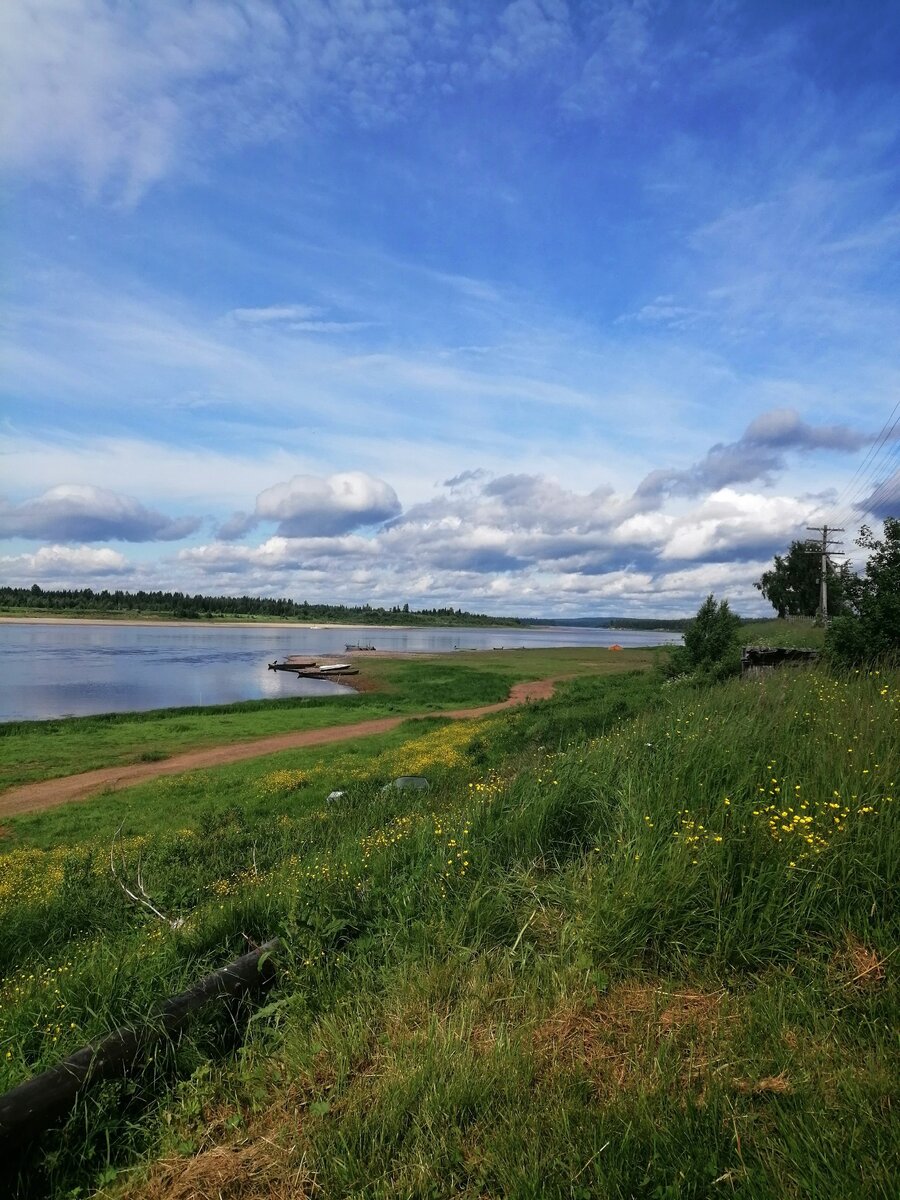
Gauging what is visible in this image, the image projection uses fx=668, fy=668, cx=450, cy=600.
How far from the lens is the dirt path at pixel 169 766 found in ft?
56.8

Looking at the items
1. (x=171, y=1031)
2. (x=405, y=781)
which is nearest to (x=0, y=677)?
(x=405, y=781)

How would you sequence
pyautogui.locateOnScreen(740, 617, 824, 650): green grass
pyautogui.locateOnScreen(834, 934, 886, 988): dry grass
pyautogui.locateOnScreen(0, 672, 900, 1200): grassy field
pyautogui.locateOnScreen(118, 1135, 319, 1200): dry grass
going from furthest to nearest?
pyautogui.locateOnScreen(740, 617, 824, 650): green grass → pyautogui.locateOnScreen(834, 934, 886, 988): dry grass → pyautogui.locateOnScreen(118, 1135, 319, 1200): dry grass → pyautogui.locateOnScreen(0, 672, 900, 1200): grassy field

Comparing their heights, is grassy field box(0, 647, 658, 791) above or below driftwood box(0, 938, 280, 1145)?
below

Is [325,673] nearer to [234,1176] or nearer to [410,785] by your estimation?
[410,785]

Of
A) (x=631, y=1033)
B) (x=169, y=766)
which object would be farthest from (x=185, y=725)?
(x=631, y=1033)

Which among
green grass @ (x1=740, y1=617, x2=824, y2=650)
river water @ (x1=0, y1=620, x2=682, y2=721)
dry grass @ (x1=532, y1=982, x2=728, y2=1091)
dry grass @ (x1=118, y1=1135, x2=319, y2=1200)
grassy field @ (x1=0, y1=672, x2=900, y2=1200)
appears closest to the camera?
grassy field @ (x1=0, y1=672, x2=900, y2=1200)

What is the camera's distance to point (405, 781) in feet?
44.7

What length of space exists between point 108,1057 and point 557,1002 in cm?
240

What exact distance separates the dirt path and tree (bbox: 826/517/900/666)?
16.7 m

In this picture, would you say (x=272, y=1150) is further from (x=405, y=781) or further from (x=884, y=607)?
(x=884, y=607)

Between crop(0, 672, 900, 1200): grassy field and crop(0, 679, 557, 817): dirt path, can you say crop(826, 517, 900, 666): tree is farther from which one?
crop(0, 679, 557, 817): dirt path

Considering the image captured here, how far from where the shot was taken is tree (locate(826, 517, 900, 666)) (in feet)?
41.2

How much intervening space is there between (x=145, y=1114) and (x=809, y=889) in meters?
3.81

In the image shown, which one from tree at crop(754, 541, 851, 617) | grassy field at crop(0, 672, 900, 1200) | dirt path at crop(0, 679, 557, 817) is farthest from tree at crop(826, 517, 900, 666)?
tree at crop(754, 541, 851, 617)
